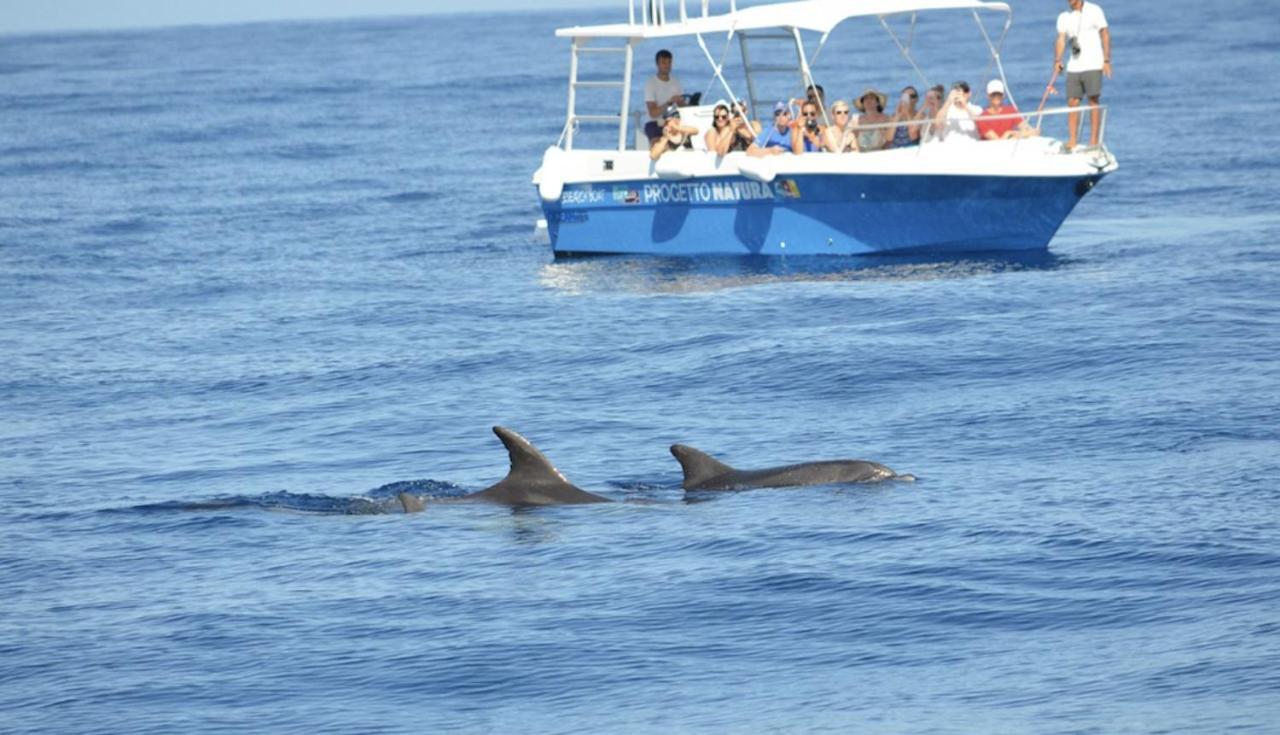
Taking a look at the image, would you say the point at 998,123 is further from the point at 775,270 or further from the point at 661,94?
the point at 661,94

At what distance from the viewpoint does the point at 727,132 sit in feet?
Answer: 88.7

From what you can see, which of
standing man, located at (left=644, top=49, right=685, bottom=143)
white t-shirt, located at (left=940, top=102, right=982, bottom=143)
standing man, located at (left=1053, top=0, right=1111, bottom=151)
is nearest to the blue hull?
white t-shirt, located at (left=940, top=102, right=982, bottom=143)

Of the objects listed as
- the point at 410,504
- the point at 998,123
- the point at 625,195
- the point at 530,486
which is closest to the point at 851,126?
the point at 998,123

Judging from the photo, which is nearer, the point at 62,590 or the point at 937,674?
the point at 937,674


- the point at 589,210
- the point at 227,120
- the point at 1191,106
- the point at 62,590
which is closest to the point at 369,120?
the point at 227,120

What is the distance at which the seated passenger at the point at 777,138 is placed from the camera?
88.8 feet

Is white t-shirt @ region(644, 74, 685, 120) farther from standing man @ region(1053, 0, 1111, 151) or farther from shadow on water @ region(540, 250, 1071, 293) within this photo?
standing man @ region(1053, 0, 1111, 151)

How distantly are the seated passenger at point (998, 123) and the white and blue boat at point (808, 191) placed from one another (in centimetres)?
26

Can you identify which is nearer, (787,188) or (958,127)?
(958,127)

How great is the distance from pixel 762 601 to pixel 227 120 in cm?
4517

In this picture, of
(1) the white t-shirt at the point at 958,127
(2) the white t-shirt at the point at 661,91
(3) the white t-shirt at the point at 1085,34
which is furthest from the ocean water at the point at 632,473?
(3) the white t-shirt at the point at 1085,34

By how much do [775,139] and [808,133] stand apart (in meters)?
0.49

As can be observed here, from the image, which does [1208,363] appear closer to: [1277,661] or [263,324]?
[1277,661]

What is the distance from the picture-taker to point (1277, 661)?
1193cm
